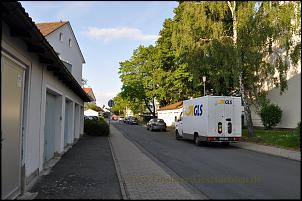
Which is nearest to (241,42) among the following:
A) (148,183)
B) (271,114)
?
(271,114)

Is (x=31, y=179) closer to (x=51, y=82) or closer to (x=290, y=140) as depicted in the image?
(x=51, y=82)

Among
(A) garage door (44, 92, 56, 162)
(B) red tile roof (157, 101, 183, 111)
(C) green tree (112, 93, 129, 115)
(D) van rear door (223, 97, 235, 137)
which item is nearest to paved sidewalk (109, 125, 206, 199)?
(A) garage door (44, 92, 56, 162)

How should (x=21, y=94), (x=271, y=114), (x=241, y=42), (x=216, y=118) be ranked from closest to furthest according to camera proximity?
(x=21, y=94), (x=216, y=118), (x=241, y=42), (x=271, y=114)

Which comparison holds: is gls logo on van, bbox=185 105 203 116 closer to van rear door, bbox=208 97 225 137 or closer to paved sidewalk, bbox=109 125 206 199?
van rear door, bbox=208 97 225 137

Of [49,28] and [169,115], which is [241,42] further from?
[169,115]

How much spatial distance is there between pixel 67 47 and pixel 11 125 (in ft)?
94.7

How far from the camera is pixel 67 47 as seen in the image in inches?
1389

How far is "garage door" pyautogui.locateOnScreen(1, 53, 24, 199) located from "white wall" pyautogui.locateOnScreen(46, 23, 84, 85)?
75.2ft

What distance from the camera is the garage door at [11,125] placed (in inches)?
265

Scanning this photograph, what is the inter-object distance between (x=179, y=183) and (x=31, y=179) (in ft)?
11.9

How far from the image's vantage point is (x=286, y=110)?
31141 mm

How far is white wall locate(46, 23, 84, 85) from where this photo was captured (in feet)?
104

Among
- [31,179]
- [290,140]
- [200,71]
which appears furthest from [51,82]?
[200,71]

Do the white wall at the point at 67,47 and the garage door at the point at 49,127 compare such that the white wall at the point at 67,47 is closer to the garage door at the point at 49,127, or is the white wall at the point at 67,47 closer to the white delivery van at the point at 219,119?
the white delivery van at the point at 219,119
